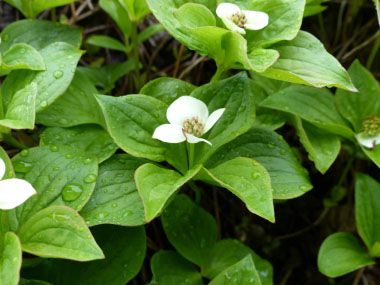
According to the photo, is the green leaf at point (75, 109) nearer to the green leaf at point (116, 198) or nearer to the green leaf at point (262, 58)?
the green leaf at point (116, 198)

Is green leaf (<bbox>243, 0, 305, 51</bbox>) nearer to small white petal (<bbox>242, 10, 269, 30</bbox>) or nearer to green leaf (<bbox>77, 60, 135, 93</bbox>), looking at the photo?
small white petal (<bbox>242, 10, 269, 30</bbox>)

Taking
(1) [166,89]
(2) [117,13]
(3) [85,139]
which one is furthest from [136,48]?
(3) [85,139]

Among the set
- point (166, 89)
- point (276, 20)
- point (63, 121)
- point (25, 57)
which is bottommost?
point (63, 121)

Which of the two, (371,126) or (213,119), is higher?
(213,119)

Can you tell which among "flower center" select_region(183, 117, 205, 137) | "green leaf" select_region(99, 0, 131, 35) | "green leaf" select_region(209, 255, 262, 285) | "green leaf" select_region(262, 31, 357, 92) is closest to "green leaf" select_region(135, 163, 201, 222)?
"flower center" select_region(183, 117, 205, 137)

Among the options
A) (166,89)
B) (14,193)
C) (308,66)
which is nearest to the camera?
(14,193)

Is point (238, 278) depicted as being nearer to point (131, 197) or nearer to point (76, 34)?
point (131, 197)

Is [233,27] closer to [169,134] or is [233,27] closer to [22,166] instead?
[169,134]
